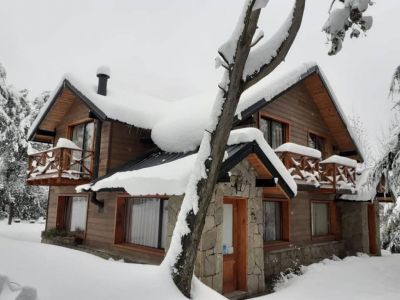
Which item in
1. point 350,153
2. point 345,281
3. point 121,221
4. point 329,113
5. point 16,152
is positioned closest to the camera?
point 345,281

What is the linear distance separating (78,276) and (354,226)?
14399mm

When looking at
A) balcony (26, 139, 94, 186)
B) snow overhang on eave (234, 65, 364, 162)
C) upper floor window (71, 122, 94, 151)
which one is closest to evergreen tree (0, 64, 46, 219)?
upper floor window (71, 122, 94, 151)

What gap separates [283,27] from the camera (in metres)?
6.09

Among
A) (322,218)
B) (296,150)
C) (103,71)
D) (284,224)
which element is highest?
(103,71)

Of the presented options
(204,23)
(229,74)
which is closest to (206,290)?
(229,74)

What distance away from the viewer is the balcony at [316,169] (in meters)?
11.9

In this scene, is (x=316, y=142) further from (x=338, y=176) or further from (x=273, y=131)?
(x=273, y=131)

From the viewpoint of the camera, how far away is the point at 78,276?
431 cm

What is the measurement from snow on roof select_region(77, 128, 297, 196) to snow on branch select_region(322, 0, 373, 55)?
12.4 feet

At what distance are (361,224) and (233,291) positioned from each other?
341 inches

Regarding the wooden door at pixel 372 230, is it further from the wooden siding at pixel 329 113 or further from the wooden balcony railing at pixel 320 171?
the wooden balcony railing at pixel 320 171

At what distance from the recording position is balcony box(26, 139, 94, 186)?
12.4 meters

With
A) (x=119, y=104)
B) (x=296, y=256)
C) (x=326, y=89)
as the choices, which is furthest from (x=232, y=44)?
(x=326, y=89)

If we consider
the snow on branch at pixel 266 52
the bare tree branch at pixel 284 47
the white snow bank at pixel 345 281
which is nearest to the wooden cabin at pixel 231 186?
the white snow bank at pixel 345 281
